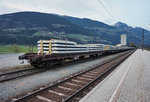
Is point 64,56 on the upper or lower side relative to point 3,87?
upper

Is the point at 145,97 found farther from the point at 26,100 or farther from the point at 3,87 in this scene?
the point at 3,87

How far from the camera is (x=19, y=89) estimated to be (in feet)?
18.1

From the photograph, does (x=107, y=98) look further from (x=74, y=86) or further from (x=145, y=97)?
(x=74, y=86)

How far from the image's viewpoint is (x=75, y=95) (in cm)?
475

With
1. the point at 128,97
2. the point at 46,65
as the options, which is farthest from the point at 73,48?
the point at 128,97

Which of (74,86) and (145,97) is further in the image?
(74,86)

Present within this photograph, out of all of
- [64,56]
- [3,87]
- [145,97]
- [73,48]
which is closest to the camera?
[145,97]

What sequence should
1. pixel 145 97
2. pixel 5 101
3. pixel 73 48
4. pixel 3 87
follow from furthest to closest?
pixel 73 48 < pixel 3 87 < pixel 145 97 < pixel 5 101

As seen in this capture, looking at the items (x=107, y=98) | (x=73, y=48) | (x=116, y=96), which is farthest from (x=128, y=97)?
(x=73, y=48)

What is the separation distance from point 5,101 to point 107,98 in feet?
13.1

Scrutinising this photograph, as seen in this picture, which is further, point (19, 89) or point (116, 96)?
point (19, 89)

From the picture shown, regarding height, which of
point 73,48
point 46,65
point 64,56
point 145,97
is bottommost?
point 145,97

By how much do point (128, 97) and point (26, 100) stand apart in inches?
162

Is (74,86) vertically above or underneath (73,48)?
underneath
